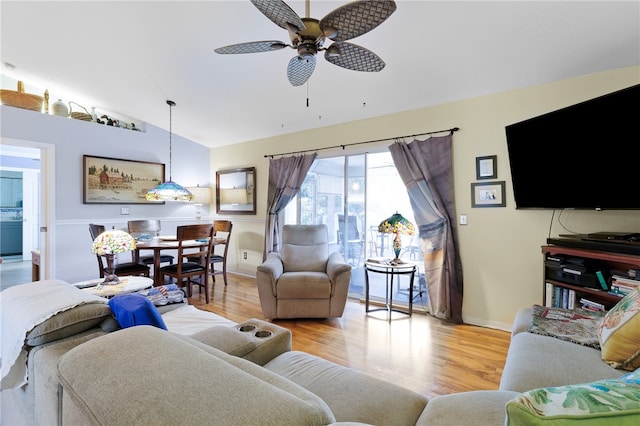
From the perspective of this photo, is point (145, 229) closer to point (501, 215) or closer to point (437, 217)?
point (437, 217)

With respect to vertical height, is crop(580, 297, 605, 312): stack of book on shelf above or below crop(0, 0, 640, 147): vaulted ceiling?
below

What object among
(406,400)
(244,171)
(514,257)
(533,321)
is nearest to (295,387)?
(406,400)

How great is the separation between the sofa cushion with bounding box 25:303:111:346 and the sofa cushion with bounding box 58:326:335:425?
53 centimetres

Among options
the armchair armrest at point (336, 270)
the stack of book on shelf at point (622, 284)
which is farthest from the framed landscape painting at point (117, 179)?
the stack of book on shelf at point (622, 284)

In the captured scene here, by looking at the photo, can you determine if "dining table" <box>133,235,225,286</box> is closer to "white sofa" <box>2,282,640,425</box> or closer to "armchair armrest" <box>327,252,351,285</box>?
"armchair armrest" <box>327,252,351,285</box>

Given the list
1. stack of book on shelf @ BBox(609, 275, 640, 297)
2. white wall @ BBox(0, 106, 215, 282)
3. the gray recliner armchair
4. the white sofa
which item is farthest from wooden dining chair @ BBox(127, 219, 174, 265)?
stack of book on shelf @ BBox(609, 275, 640, 297)

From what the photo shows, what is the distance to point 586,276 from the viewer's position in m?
2.28

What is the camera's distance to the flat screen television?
208 centimetres

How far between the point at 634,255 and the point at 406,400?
6.85ft

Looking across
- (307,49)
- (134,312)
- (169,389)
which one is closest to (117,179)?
(307,49)

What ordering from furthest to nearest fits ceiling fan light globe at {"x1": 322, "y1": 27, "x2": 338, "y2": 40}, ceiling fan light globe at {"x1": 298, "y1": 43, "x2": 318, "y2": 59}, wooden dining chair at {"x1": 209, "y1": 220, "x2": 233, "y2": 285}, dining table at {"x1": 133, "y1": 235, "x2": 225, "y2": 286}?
wooden dining chair at {"x1": 209, "y1": 220, "x2": 233, "y2": 285}
dining table at {"x1": 133, "y1": 235, "x2": 225, "y2": 286}
ceiling fan light globe at {"x1": 298, "y1": 43, "x2": 318, "y2": 59}
ceiling fan light globe at {"x1": 322, "y1": 27, "x2": 338, "y2": 40}

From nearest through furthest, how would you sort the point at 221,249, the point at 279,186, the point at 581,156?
1. the point at 581,156
2. the point at 279,186
3. the point at 221,249

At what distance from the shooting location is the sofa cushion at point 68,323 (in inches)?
43.4

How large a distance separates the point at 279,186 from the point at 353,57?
2.96 metres
